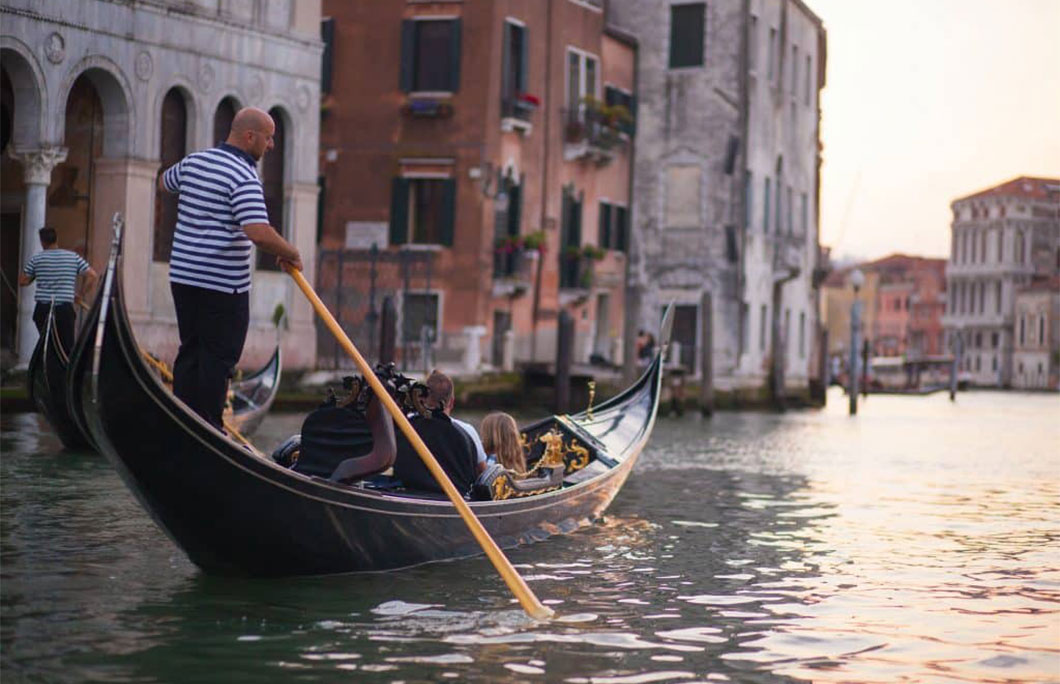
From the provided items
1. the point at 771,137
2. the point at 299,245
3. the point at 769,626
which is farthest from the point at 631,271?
the point at 769,626

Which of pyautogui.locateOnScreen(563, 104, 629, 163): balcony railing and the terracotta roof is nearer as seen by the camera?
pyautogui.locateOnScreen(563, 104, 629, 163): balcony railing

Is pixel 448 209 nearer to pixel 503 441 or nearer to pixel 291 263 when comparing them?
pixel 503 441

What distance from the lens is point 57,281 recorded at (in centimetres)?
1004

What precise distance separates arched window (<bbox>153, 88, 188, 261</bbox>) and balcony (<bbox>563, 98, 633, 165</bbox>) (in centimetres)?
826

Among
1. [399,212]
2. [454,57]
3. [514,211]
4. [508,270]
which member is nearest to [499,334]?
[508,270]

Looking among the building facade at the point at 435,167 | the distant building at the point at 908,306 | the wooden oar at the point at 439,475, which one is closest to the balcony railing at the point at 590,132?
the building facade at the point at 435,167

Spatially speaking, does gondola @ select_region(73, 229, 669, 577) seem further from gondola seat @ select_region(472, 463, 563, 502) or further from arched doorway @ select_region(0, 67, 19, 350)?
arched doorway @ select_region(0, 67, 19, 350)

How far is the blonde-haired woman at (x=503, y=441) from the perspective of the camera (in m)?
7.93

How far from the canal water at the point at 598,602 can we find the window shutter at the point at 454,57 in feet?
39.3

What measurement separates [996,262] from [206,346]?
7759cm

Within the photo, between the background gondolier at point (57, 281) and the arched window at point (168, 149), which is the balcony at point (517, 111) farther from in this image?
the background gondolier at point (57, 281)

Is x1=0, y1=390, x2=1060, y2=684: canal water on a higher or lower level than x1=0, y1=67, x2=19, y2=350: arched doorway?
lower

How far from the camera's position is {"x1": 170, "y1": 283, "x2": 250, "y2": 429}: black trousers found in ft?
19.8

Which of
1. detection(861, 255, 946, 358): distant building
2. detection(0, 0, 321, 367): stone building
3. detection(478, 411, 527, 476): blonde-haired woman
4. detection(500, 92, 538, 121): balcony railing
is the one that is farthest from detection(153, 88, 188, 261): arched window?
detection(861, 255, 946, 358): distant building
